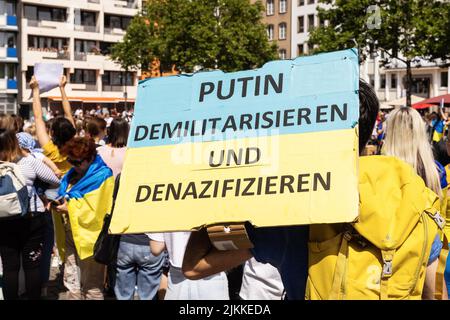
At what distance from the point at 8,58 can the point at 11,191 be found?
201 feet

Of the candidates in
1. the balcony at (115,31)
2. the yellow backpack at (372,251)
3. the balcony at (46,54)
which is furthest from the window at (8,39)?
the yellow backpack at (372,251)

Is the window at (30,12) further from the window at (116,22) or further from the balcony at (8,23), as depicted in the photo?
the window at (116,22)

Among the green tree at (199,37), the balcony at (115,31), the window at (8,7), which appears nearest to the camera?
the green tree at (199,37)

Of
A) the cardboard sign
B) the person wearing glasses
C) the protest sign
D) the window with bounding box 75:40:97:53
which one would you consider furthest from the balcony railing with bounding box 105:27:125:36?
the cardboard sign

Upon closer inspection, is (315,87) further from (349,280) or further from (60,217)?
(60,217)

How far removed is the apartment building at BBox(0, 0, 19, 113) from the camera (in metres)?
64.0

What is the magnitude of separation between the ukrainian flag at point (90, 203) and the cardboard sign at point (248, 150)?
3.81 metres

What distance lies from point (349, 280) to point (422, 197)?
407 millimetres

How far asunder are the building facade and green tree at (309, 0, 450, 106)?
104 feet

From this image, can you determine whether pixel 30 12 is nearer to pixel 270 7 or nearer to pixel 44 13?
pixel 44 13

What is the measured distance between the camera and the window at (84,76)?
221 ft

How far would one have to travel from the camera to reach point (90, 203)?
619 cm

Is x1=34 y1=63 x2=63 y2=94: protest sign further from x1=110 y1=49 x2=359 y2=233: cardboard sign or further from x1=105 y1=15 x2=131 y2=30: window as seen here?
x1=105 y1=15 x2=131 y2=30: window

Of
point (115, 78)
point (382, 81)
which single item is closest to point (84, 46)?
point (115, 78)
